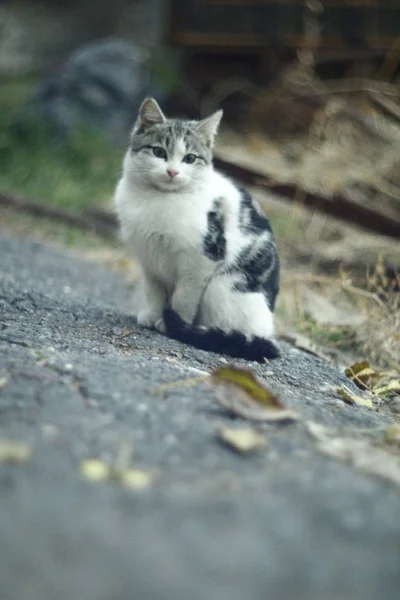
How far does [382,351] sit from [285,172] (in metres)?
2.88

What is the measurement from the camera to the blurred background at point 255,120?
4.57 m

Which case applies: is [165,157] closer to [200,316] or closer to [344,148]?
[200,316]

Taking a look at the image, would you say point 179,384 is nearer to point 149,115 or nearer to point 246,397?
point 246,397

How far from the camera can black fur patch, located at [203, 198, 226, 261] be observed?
303 cm

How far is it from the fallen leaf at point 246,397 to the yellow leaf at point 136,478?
0.44 m

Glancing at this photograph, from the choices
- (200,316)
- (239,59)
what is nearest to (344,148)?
(239,59)

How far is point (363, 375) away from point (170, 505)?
1849mm

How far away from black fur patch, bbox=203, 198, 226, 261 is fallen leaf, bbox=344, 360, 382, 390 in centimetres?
77

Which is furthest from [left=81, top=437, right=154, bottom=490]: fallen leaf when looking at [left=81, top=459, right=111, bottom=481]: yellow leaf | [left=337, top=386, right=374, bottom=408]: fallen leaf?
[left=337, top=386, right=374, bottom=408]: fallen leaf

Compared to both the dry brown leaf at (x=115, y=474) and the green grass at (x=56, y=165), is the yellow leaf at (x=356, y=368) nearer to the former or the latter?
the dry brown leaf at (x=115, y=474)

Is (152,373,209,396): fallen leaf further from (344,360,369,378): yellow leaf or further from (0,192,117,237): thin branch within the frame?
(0,192,117,237): thin branch

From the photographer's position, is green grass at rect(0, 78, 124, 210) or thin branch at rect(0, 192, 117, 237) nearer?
thin branch at rect(0, 192, 117, 237)

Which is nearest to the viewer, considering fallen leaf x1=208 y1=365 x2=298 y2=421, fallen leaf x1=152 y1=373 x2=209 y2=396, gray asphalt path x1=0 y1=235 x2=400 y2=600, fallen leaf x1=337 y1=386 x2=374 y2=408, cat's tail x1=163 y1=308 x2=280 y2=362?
gray asphalt path x1=0 y1=235 x2=400 y2=600

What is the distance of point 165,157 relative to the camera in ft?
10.6
